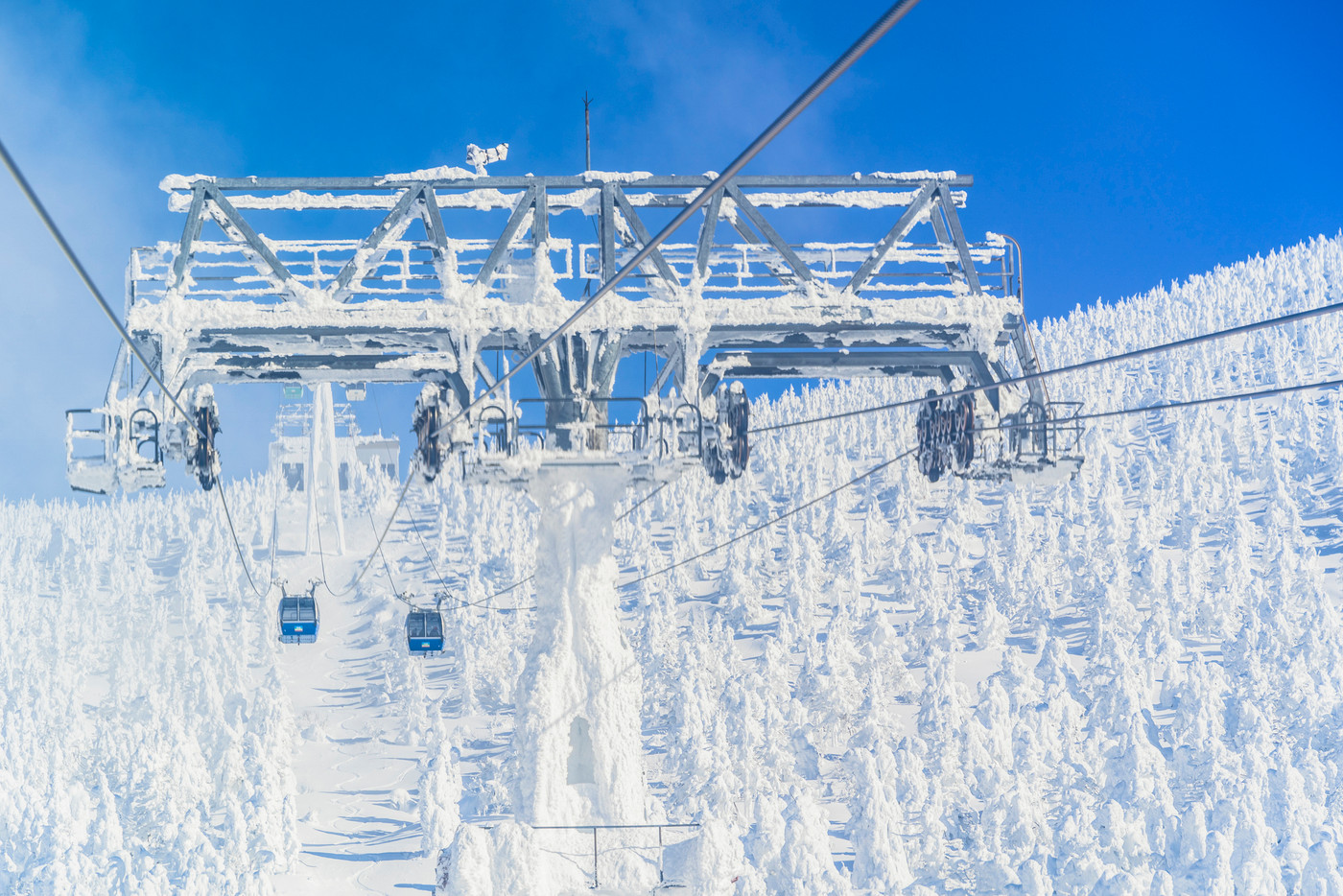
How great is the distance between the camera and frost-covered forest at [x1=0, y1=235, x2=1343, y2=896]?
65.9 metres

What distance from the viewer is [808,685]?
3691 inches

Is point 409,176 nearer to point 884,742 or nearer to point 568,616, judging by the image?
point 568,616

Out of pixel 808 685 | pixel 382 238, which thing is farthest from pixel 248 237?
pixel 808 685

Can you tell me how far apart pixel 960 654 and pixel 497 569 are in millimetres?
55923

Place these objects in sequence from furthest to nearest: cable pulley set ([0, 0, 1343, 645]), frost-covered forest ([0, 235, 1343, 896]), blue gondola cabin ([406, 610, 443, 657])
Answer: frost-covered forest ([0, 235, 1343, 896])
blue gondola cabin ([406, 610, 443, 657])
cable pulley set ([0, 0, 1343, 645])

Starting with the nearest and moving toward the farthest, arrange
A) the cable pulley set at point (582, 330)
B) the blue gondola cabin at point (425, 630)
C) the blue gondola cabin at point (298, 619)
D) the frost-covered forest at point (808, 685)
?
the cable pulley set at point (582, 330)
the blue gondola cabin at point (425, 630)
the blue gondola cabin at point (298, 619)
the frost-covered forest at point (808, 685)

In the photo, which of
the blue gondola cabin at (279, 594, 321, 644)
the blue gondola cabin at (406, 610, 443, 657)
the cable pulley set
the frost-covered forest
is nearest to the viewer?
the cable pulley set

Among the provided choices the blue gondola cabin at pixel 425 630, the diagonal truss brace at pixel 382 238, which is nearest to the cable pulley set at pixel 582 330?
the diagonal truss brace at pixel 382 238

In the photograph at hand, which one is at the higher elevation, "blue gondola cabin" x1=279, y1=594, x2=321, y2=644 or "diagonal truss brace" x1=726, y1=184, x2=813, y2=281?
"diagonal truss brace" x1=726, y1=184, x2=813, y2=281

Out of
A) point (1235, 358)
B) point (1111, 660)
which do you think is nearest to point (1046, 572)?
point (1111, 660)

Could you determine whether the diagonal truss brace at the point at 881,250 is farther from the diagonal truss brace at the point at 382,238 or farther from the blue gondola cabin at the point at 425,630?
the blue gondola cabin at the point at 425,630

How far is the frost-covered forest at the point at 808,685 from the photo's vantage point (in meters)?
65.9

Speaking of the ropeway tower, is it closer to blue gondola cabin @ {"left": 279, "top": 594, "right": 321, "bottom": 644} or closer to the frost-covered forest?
the frost-covered forest

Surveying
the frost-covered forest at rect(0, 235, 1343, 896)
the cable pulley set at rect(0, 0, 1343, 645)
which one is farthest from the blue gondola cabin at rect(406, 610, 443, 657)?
the cable pulley set at rect(0, 0, 1343, 645)
